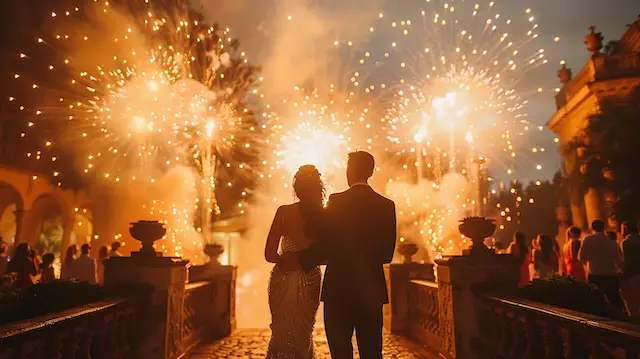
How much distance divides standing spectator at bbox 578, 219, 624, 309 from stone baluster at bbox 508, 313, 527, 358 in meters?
3.90

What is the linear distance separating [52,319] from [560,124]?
2535 centimetres

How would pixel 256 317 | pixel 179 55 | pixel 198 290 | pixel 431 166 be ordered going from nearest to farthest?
1. pixel 198 290
2. pixel 256 317
3. pixel 179 55
4. pixel 431 166

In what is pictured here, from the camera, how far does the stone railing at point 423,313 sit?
6.96m

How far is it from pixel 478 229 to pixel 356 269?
3008mm

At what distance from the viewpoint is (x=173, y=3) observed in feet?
61.9

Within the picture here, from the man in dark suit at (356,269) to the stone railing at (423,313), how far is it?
3987 mm

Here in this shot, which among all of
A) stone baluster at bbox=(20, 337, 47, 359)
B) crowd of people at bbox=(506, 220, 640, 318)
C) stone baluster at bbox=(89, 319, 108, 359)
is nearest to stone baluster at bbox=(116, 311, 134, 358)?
stone baluster at bbox=(89, 319, 108, 359)

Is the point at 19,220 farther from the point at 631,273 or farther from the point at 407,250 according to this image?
the point at 631,273

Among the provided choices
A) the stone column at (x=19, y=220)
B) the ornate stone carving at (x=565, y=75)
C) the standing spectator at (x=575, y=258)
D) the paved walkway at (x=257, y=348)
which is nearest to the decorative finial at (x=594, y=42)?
the ornate stone carving at (x=565, y=75)

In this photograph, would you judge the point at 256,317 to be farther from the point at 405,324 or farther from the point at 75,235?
the point at 75,235

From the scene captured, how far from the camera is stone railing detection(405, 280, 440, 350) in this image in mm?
6957

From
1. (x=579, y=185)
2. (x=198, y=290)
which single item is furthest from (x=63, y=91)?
(x=579, y=185)

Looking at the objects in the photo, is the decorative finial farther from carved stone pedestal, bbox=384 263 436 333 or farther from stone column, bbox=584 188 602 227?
carved stone pedestal, bbox=384 263 436 333

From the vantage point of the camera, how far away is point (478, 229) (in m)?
5.59
